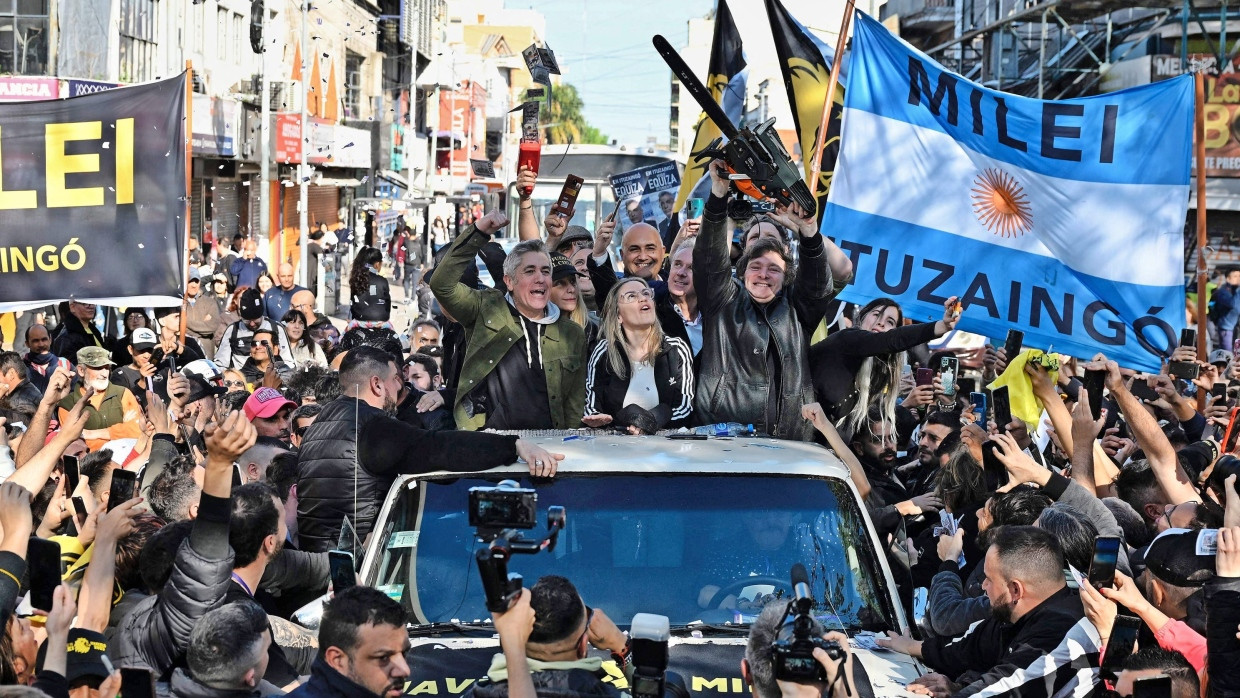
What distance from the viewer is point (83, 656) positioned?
416 cm

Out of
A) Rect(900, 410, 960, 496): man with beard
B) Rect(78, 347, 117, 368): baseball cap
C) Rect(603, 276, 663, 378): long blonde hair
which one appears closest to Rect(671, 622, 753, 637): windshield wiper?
Rect(603, 276, 663, 378): long blonde hair

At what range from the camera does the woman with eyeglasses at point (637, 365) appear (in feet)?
22.0

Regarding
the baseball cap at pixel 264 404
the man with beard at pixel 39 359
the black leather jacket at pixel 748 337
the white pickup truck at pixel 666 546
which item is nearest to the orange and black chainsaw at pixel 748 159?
the black leather jacket at pixel 748 337

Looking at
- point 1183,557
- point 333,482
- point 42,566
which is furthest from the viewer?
point 333,482

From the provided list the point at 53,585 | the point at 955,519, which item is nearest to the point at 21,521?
the point at 53,585

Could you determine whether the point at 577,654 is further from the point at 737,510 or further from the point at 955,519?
the point at 955,519

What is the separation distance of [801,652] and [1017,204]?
634 centimetres

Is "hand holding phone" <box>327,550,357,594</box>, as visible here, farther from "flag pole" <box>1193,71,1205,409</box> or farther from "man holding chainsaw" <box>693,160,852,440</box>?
"flag pole" <box>1193,71,1205,409</box>

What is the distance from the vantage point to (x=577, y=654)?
13.0ft

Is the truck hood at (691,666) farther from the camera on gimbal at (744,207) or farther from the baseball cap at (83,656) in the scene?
the camera on gimbal at (744,207)

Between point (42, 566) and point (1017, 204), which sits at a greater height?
point (1017, 204)

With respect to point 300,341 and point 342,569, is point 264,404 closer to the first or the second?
point 342,569

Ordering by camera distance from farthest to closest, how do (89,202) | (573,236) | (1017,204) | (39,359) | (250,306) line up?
(250,306) < (39,359) < (89,202) < (573,236) < (1017,204)

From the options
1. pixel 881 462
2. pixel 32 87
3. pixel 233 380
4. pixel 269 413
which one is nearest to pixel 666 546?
pixel 881 462
